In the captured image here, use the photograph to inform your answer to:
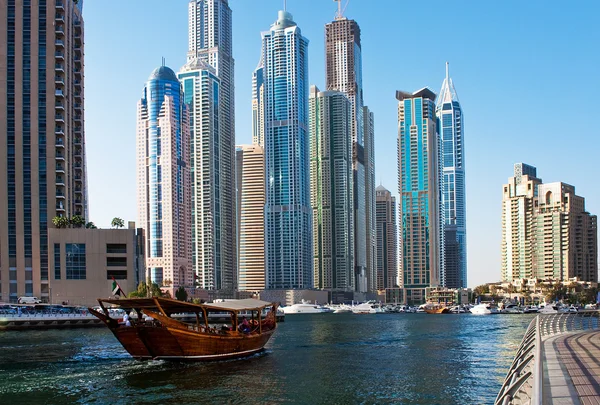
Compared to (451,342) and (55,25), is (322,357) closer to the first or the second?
(451,342)

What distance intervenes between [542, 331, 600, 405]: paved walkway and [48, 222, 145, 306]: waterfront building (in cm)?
12235

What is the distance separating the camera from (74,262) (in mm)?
153000

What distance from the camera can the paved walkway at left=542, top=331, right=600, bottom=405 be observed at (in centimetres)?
2308

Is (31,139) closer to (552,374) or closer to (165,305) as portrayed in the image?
(165,305)

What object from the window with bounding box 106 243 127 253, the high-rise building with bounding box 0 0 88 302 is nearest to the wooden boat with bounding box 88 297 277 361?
the window with bounding box 106 243 127 253

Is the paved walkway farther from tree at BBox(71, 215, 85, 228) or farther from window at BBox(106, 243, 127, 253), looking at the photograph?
tree at BBox(71, 215, 85, 228)

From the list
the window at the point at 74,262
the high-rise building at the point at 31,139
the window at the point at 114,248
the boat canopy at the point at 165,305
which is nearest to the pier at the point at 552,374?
the boat canopy at the point at 165,305

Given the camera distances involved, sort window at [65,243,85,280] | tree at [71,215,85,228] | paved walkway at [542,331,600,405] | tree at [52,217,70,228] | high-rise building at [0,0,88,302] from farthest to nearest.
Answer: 1. tree at [71,215,85,228]
2. high-rise building at [0,0,88,302]
3. window at [65,243,85,280]
4. tree at [52,217,70,228]
5. paved walkway at [542,331,600,405]

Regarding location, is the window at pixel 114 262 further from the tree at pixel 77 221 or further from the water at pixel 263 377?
the water at pixel 263 377

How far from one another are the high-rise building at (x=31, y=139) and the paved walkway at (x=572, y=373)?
131017 millimetres

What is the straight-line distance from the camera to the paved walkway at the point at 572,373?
23.1 meters

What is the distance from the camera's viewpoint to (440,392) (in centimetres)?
4719

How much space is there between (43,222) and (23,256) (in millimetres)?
8211

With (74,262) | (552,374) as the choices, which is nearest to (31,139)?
(74,262)
